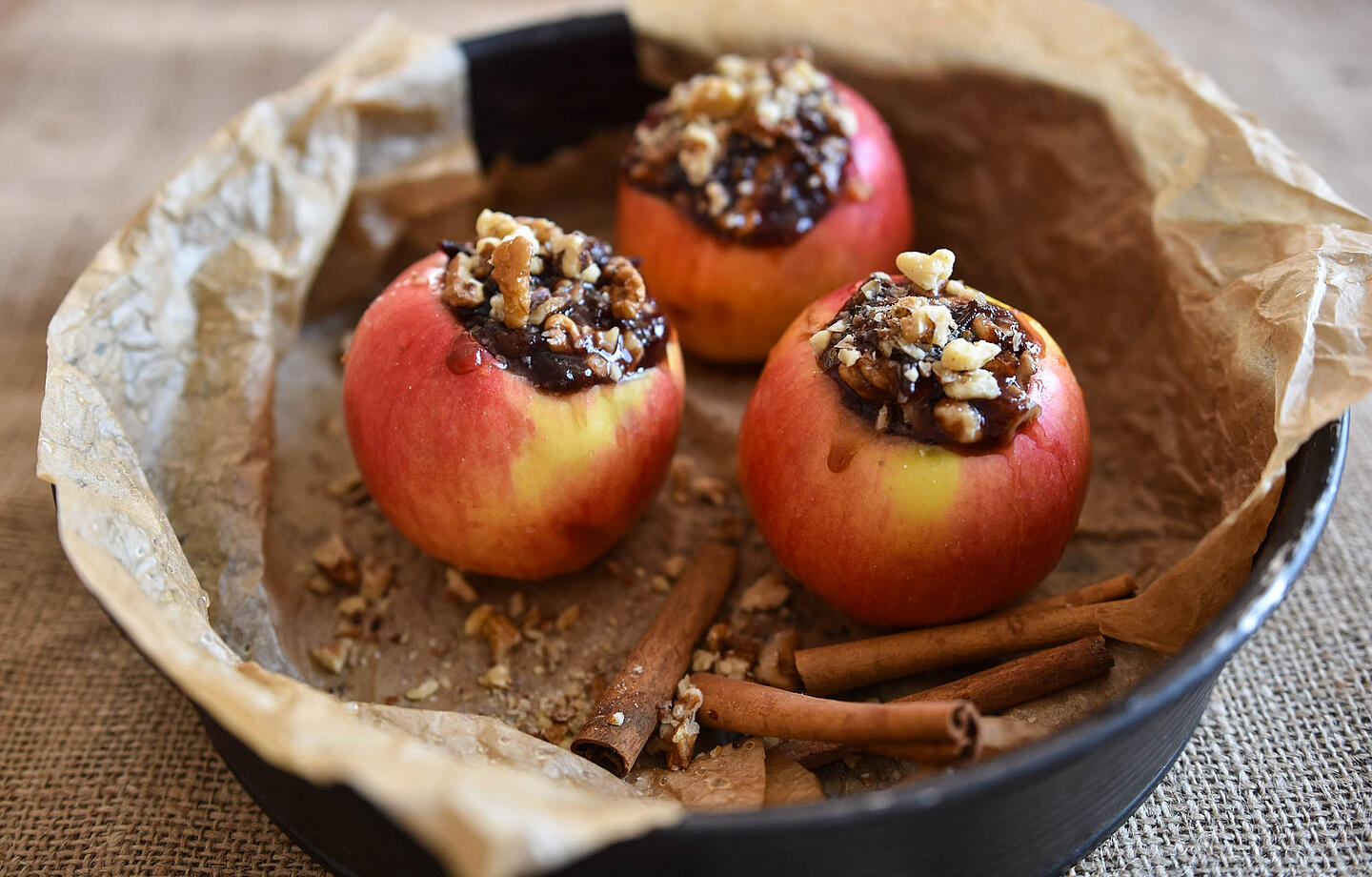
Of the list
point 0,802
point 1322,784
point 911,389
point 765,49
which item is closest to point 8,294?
point 0,802

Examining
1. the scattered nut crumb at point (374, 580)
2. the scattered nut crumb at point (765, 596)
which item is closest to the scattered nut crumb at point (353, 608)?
the scattered nut crumb at point (374, 580)

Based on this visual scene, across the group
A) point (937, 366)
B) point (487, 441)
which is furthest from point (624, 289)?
point (937, 366)

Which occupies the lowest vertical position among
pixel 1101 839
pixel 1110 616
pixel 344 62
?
pixel 1101 839

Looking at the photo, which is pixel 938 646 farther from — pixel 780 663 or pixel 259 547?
pixel 259 547

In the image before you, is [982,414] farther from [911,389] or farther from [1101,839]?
[1101,839]

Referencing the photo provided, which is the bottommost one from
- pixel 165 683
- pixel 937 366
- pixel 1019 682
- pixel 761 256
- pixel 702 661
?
pixel 165 683

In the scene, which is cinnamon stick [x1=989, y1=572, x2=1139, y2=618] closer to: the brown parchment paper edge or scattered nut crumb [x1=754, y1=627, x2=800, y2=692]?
scattered nut crumb [x1=754, y1=627, x2=800, y2=692]

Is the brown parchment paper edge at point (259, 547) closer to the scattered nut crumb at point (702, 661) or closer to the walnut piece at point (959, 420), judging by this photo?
the scattered nut crumb at point (702, 661)
